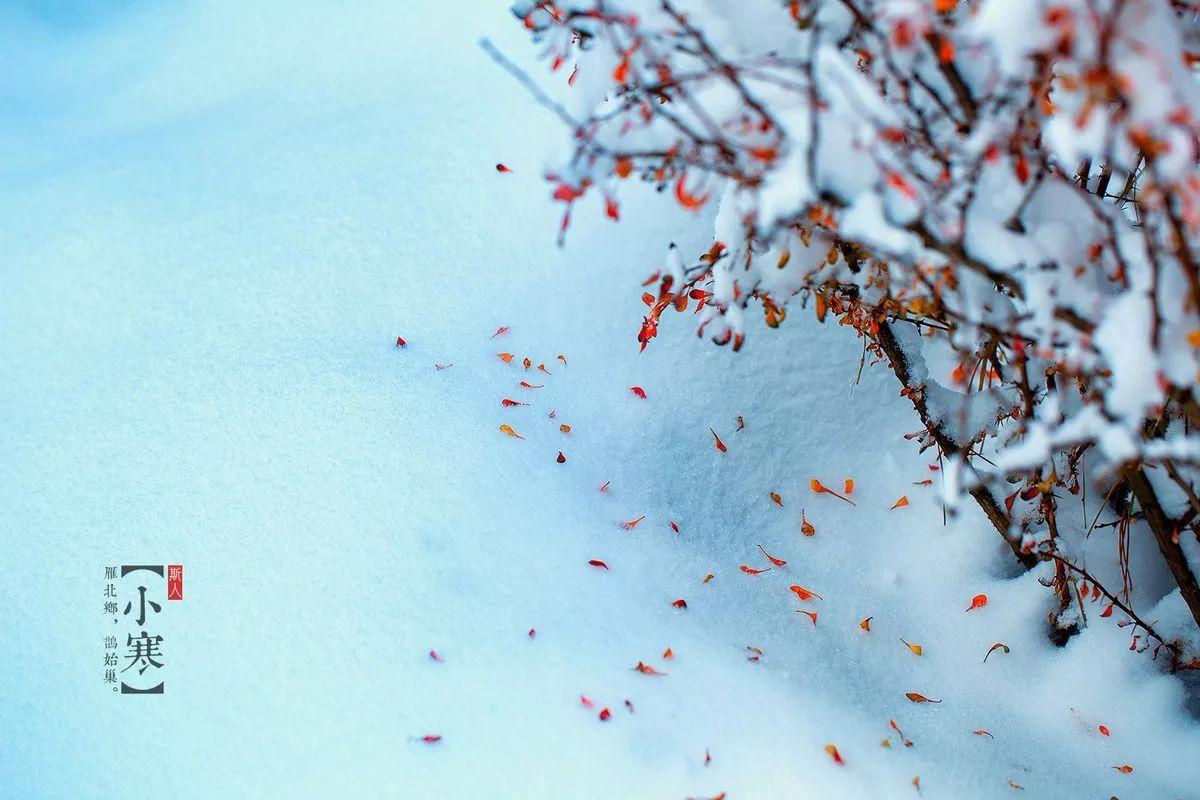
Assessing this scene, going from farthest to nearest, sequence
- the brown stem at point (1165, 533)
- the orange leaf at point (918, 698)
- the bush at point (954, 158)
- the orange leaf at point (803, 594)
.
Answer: the orange leaf at point (803, 594), the orange leaf at point (918, 698), the brown stem at point (1165, 533), the bush at point (954, 158)

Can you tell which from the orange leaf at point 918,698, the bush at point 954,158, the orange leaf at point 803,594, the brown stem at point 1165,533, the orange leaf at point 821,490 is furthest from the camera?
the orange leaf at point 821,490

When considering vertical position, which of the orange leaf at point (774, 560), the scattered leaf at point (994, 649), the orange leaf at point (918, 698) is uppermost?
the orange leaf at point (774, 560)

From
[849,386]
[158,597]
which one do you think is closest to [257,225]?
[158,597]

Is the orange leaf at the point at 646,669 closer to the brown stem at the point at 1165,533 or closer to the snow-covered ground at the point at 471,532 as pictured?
the snow-covered ground at the point at 471,532

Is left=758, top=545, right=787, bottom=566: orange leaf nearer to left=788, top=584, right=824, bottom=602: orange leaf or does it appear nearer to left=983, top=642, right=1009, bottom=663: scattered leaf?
left=788, top=584, right=824, bottom=602: orange leaf

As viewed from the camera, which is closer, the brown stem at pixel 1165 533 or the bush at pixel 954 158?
the bush at pixel 954 158

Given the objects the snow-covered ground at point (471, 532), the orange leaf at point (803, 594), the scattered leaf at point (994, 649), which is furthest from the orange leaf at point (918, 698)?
the orange leaf at point (803, 594)

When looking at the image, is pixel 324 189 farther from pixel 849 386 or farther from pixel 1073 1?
pixel 1073 1

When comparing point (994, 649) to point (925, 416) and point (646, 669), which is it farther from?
point (646, 669)

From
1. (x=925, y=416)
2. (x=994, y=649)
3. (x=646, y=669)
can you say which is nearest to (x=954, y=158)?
(x=925, y=416)
